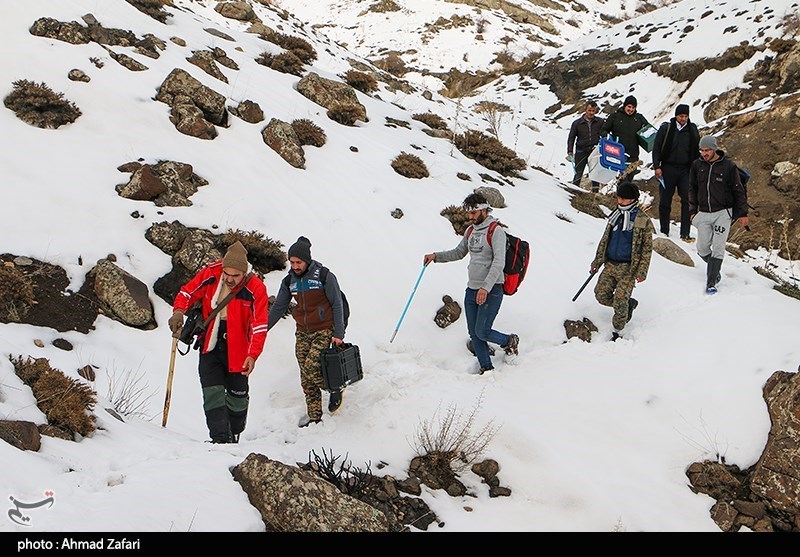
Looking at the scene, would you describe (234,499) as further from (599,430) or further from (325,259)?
(325,259)

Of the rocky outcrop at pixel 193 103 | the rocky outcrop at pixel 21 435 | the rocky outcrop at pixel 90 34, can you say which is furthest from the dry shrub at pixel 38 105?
the rocky outcrop at pixel 21 435

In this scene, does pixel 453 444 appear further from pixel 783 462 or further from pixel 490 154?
pixel 490 154

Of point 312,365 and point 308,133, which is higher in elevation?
point 308,133

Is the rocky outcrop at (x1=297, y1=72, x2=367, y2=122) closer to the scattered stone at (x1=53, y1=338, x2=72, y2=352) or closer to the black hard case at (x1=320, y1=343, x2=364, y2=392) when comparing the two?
the scattered stone at (x1=53, y1=338, x2=72, y2=352)

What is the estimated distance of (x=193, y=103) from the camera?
9.84 meters

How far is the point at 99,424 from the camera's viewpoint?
4.18 metres

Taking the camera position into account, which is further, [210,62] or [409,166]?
[210,62]

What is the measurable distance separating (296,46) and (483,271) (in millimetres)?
13919

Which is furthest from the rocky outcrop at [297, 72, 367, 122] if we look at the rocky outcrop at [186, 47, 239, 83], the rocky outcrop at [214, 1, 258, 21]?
the rocky outcrop at [214, 1, 258, 21]

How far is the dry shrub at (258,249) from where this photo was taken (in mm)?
7371

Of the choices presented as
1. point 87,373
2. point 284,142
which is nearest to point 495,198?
point 284,142

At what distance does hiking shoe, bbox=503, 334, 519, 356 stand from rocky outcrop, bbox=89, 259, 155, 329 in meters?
4.44

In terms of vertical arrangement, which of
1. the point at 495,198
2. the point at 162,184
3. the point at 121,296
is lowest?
the point at 121,296

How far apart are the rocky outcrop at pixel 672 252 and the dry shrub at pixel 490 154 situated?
4741mm
